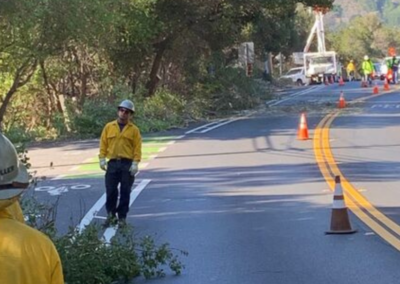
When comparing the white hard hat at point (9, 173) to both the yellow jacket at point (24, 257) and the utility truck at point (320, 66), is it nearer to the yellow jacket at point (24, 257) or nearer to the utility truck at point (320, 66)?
the yellow jacket at point (24, 257)

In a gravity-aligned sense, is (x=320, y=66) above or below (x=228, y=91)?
→ below

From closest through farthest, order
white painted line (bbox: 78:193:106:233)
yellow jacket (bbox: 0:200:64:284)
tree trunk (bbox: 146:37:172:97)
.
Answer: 1. yellow jacket (bbox: 0:200:64:284)
2. white painted line (bbox: 78:193:106:233)
3. tree trunk (bbox: 146:37:172:97)

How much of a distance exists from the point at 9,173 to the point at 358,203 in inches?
431

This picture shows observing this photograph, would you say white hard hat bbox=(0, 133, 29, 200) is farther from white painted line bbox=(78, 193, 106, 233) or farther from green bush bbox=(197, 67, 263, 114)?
green bush bbox=(197, 67, 263, 114)

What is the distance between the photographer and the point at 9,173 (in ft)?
10.9

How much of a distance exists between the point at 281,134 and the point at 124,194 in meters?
14.5

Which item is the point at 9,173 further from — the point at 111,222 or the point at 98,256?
the point at 111,222

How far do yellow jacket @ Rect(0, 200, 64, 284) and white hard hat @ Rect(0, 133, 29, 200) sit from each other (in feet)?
0.15

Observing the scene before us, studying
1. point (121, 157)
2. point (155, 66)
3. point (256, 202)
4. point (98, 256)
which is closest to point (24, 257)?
point (98, 256)

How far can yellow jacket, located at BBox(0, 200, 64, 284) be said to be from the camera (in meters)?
3.30

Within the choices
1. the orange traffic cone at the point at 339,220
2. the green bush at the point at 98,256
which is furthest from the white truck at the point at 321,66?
the green bush at the point at 98,256

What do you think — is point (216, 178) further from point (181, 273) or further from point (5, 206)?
point (5, 206)

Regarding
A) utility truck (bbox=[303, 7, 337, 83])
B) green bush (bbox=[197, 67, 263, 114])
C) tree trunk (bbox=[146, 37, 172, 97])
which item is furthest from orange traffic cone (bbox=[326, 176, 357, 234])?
utility truck (bbox=[303, 7, 337, 83])

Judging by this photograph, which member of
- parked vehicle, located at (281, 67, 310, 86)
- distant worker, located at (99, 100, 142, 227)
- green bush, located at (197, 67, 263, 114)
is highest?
distant worker, located at (99, 100, 142, 227)
